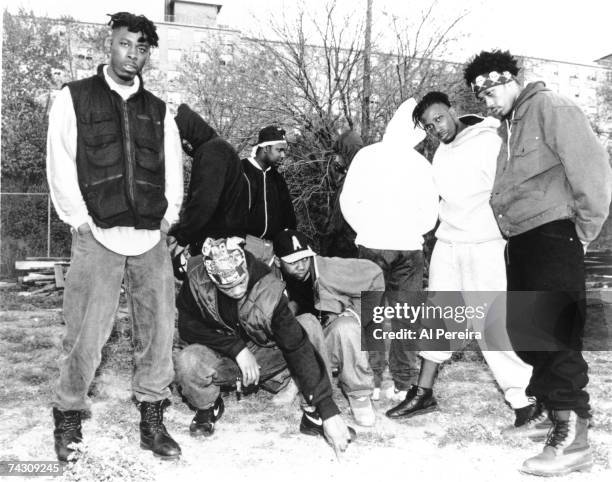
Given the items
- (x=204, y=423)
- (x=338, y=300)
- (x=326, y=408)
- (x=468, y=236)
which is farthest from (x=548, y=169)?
(x=204, y=423)

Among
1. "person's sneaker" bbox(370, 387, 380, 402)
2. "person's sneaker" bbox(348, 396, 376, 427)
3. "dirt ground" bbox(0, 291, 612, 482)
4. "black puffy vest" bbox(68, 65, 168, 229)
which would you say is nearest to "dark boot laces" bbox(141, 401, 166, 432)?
"dirt ground" bbox(0, 291, 612, 482)

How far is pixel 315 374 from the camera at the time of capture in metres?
2.83

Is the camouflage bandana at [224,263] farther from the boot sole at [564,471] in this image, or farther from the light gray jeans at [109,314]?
the boot sole at [564,471]

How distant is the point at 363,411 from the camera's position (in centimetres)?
339

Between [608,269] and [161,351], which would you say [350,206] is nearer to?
[161,351]

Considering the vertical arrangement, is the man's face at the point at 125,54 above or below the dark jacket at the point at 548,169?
above

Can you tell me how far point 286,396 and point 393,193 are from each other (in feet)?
4.73

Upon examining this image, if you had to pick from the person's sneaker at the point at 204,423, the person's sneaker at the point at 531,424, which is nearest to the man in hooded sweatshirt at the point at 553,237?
the person's sneaker at the point at 531,424

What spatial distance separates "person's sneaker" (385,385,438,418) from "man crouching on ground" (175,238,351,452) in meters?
0.54

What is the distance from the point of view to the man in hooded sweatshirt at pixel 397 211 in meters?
3.81

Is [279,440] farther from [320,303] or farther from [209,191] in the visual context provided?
[209,191]

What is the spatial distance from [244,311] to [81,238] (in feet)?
2.83

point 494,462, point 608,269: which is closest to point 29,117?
point 608,269

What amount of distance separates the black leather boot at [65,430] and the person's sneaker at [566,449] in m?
2.05
